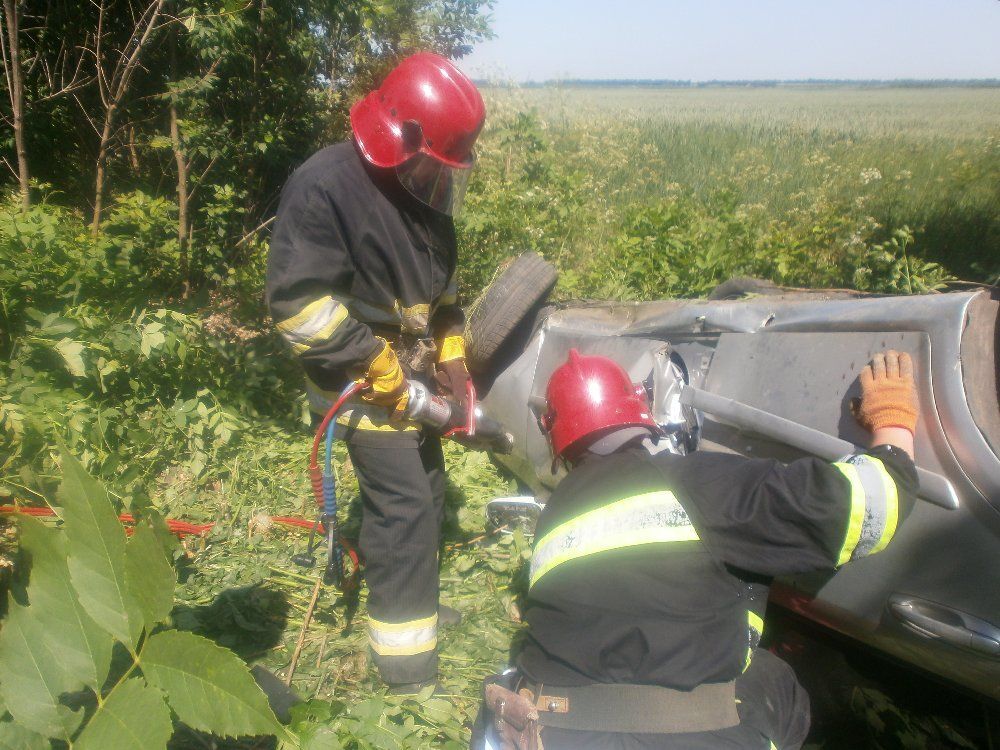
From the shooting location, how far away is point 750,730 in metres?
1.68

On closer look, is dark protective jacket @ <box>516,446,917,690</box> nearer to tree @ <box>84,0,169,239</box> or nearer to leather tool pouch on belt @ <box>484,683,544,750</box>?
leather tool pouch on belt @ <box>484,683,544,750</box>

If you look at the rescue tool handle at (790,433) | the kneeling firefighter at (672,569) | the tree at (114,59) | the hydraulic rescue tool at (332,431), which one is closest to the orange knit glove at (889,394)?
the kneeling firefighter at (672,569)

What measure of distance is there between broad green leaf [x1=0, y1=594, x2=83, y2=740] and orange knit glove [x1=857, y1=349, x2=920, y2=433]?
1.85 meters

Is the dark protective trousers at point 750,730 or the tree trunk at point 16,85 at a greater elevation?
the tree trunk at point 16,85

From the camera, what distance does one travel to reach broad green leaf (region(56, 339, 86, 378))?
327cm

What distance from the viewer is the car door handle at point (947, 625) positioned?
164 centimetres

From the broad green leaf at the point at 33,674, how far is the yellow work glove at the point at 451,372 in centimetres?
219

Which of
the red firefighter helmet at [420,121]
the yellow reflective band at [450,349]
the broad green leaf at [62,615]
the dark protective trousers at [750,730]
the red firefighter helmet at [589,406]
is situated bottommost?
the dark protective trousers at [750,730]

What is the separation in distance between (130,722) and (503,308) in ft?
9.29

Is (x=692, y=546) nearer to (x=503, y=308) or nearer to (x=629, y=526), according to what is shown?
(x=629, y=526)

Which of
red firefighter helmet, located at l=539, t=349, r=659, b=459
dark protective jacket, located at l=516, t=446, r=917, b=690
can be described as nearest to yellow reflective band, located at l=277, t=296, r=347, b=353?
red firefighter helmet, located at l=539, t=349, r=659, b=459

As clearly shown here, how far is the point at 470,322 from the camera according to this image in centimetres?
341

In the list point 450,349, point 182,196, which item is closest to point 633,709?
point 450,349

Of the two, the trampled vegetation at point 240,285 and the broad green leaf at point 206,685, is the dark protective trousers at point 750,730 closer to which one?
the trampled vegetation at point 240,285
